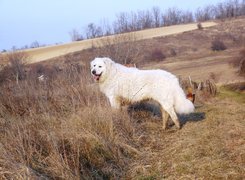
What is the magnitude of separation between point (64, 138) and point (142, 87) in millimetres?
2543

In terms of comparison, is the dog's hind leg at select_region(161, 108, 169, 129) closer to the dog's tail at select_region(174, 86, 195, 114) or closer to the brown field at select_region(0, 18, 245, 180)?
the brown field at select_region(0, 18, 245, 180)

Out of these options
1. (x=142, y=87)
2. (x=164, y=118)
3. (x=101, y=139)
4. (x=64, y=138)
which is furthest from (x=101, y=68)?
(x=64, y=138)

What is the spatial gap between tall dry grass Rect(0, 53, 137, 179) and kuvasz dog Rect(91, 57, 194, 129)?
358 millimetres

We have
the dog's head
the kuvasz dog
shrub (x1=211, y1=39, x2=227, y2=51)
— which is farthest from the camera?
shrub (x1=211, y1=39, x2=227, y2=51)

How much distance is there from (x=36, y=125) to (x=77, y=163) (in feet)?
5.57

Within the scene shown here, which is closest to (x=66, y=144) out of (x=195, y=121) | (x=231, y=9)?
(x=195, y=121)

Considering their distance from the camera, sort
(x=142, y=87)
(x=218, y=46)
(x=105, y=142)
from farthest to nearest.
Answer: (x=218, y=46) → (x=142, y=87) → (x=105, y=142)

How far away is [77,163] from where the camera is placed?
5.85 m

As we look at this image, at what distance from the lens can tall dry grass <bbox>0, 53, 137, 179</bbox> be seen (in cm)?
573

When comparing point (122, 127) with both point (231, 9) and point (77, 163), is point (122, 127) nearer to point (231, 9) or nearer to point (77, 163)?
point (77, 163)

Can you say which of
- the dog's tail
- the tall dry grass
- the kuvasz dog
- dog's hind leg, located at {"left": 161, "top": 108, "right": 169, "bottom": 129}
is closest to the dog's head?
the kuvasz dog

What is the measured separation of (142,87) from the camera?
28.3 feet

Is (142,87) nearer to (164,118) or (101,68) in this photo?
(164,118)

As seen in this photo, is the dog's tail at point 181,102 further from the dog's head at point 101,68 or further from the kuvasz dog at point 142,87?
the dog's head at point 101,68
